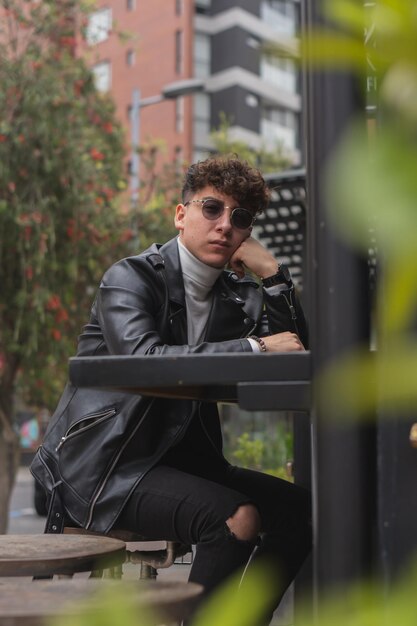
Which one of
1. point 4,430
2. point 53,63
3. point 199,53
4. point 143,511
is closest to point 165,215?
point 53,63

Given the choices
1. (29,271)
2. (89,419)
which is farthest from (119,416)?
(29,271)

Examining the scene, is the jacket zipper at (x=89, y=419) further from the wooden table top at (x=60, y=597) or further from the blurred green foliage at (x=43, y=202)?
the blurred green foliage at (x=43, y=202)

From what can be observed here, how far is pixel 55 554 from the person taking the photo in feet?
5.81

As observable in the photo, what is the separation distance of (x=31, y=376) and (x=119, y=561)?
7076 millimetres

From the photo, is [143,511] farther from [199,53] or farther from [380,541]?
[199,53]

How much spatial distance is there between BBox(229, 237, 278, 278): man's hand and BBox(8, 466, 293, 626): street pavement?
82cm

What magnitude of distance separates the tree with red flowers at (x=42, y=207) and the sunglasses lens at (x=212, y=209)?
5561 millimetres

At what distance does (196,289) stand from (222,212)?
219 mm

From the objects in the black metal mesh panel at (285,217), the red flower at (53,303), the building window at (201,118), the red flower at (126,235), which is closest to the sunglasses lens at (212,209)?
the black metal mesh panel at (285,217)

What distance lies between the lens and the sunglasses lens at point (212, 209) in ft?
8.44

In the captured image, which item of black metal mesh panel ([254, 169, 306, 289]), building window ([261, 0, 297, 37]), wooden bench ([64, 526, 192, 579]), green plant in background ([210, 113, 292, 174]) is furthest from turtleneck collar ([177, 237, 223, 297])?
building window ([261, 0, 297, 37])

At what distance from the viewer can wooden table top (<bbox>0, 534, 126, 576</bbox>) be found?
1687 millimetres

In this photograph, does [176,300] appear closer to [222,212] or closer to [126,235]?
[222,212]

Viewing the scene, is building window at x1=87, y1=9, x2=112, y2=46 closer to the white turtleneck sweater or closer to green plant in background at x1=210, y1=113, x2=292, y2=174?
green plant in background at x1=210, y1=113, x2=292, y2=174
